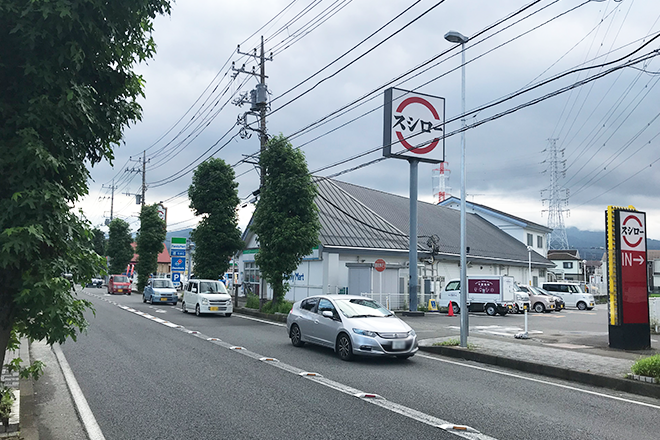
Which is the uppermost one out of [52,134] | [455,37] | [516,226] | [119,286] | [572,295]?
[455,37]

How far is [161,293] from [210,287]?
9.66m

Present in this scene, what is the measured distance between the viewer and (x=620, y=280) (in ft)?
44.3

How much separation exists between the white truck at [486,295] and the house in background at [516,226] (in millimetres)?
23895

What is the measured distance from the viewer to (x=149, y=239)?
4597 centimetres

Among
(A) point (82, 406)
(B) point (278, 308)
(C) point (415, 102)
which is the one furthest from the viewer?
(C) point (415, 102)

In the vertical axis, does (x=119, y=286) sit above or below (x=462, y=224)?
below

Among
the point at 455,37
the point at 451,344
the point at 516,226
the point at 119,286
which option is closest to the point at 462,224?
the point at 451,344

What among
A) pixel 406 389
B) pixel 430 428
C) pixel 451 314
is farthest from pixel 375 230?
pixel 430 428

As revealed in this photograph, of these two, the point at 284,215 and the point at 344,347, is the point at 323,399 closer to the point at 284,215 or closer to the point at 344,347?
the point at 344,347

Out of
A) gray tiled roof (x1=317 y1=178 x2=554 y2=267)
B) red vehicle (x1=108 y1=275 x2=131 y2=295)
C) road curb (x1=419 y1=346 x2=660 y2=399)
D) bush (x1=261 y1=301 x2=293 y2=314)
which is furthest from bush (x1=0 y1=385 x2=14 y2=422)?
red vehicle (x1=108 y1=275 x2=131 y2=295)

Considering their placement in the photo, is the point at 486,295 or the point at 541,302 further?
the point at 541,302

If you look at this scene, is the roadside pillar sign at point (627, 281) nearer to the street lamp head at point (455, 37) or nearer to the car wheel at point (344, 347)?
the street lamp head at point (455, 37)

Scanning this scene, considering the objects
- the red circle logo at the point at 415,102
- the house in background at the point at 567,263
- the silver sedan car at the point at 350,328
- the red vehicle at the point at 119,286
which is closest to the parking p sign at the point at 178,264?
the red vehicle at the point at 119,286

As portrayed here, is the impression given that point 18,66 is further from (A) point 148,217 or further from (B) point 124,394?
(A) point 148,217
